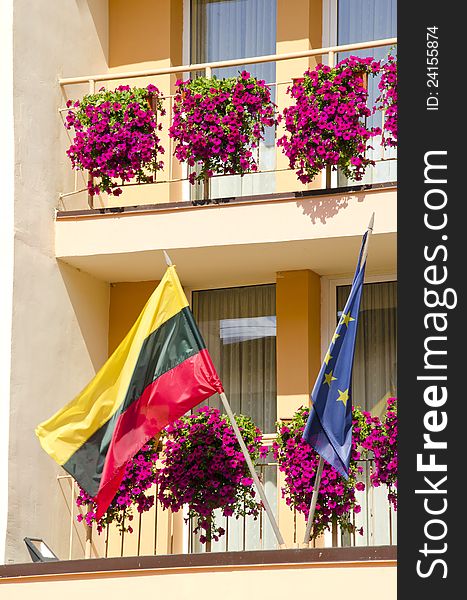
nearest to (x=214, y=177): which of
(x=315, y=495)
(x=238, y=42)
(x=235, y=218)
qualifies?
(x=235, y=218)

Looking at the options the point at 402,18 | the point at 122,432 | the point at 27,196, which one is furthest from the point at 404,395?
the point at 27,196

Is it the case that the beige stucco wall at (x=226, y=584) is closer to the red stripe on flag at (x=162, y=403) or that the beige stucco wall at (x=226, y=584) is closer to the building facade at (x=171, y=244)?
the red stripe on flag at (x=162, y=403)

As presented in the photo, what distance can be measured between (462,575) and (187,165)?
295 inches

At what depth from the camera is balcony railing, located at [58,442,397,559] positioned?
16031mm

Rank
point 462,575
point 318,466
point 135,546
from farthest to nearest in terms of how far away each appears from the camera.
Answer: point 135,546, point 318,466, point 462,575

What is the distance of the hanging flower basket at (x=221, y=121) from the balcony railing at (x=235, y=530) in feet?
8.74

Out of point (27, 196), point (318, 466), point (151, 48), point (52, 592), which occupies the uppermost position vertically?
point (151, 48)

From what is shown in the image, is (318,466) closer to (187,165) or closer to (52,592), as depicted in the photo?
(52,592)

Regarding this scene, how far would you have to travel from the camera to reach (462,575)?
10.9 m

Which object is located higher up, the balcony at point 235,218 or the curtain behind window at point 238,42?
the curtain behind window at point 238,42

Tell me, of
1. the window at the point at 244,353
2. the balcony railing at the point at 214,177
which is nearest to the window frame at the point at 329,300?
the window at the point at 244,353

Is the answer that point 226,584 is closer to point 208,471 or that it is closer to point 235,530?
point 208,471

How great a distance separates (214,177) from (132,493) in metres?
3.52

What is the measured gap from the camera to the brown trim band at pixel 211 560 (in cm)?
1298
